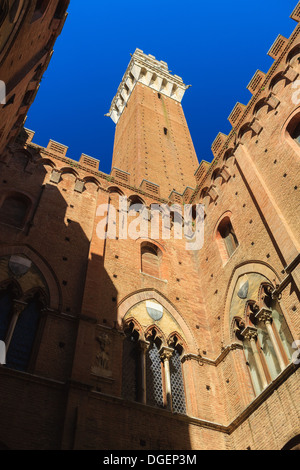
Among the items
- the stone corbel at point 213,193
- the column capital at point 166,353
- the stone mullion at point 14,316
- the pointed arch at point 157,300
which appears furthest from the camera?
the stone corbel at point 213,193

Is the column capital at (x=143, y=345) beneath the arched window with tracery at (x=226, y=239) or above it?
beneath

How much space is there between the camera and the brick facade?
27.1 feet

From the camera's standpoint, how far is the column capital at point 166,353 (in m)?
10.6

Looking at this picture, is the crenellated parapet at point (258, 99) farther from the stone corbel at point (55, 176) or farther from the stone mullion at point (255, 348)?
the stone mullion at point (255, 348)

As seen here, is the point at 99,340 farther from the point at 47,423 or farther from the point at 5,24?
the point at 5,24

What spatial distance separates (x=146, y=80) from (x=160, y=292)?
2343 centimetres

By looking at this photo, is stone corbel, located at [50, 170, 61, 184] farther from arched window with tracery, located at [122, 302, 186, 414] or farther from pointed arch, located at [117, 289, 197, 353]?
arched window with tracery, located at [122, 302, 186, 414]

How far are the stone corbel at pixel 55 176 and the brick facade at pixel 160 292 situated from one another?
0.07 metres

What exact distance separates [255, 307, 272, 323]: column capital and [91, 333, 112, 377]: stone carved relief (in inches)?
133

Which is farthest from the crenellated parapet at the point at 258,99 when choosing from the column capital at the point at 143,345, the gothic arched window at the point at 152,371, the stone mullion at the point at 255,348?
the column capital at the point at 143,345

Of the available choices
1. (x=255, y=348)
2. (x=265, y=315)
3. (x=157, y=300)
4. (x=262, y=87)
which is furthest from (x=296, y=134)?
(x=157, y=300)

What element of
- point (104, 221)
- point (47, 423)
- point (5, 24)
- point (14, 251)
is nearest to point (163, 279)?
point (104, 221)

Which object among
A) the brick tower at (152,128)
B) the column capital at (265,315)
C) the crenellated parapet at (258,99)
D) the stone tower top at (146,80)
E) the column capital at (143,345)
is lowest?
the column capital at (265,315)

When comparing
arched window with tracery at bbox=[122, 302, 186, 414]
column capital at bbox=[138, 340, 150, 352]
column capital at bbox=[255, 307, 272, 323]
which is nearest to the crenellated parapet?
column capital at bbox=[255, 307, 272, 323]
